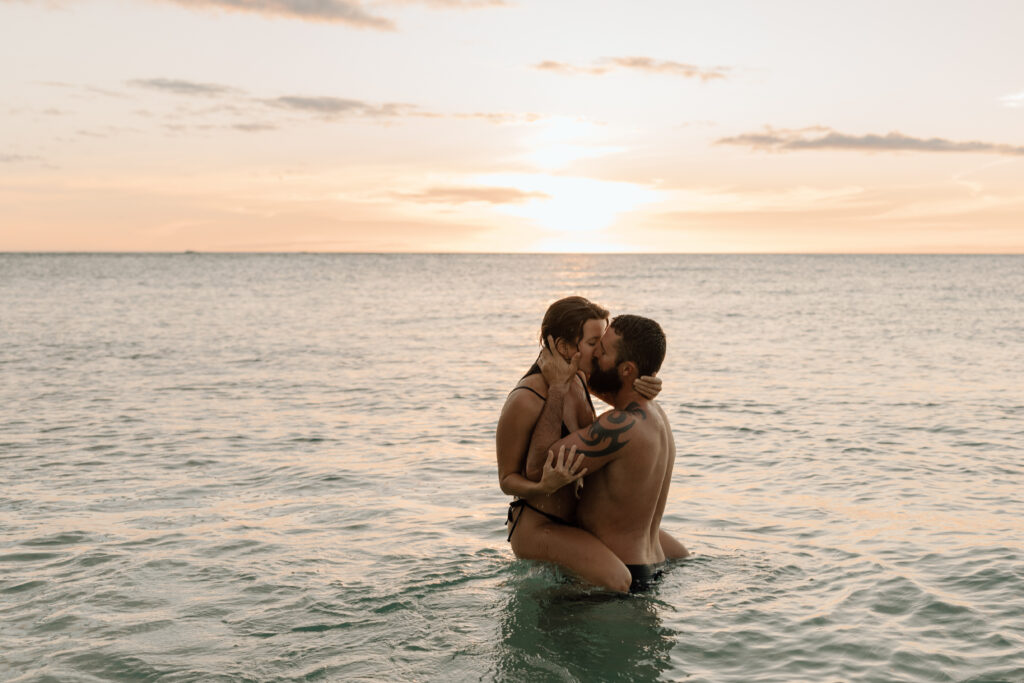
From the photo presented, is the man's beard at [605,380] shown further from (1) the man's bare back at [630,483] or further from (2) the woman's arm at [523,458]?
(2) the woman's arm at [523,458]

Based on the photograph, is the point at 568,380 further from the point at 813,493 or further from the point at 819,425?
the point at 819,425

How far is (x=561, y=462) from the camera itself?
6.41 m

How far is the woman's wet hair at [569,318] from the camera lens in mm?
6480

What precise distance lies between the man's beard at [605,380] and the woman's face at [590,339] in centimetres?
7

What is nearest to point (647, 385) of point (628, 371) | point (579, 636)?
point (628, 371)

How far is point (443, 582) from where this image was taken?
7.28m

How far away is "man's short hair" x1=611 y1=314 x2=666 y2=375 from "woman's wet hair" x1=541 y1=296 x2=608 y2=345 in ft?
0.67

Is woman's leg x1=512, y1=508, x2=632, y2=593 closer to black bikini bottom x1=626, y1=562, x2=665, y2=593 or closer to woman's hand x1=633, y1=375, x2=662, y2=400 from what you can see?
black bikini bottom x1=626, y1=562, x2=665, y2=593

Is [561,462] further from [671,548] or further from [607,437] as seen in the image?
[671,548]

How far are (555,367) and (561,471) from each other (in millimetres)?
792

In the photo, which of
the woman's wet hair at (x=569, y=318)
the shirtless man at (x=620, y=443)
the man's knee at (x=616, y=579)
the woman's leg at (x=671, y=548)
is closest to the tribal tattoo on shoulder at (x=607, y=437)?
the shirtless man at (x=620, y=443)

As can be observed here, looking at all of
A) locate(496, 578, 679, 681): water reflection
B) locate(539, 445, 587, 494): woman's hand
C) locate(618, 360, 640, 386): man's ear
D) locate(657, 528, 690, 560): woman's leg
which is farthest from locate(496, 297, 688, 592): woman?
locate(657, 528, 690, 560): woman's leg

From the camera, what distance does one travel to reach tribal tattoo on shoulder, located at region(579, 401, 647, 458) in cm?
649

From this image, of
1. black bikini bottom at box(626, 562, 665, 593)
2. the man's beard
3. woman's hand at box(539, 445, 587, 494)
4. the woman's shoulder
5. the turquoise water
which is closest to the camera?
the turquoise water
